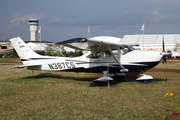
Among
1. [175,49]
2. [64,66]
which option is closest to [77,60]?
[64,66]

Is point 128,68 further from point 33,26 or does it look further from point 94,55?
point 33,26

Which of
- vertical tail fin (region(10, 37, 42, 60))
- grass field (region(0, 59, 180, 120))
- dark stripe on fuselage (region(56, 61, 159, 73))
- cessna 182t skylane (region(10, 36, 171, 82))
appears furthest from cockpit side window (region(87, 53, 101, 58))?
vertical tail fin (region(10, 37, 42, 60))

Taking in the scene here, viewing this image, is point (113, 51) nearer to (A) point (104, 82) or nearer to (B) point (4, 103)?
(A) point (104, 82)

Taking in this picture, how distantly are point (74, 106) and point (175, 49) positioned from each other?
153ft

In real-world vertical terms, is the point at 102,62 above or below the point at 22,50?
below

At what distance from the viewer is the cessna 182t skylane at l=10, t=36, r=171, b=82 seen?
943cm

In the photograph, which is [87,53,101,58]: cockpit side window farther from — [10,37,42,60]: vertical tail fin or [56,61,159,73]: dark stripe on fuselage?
[10,37,42,60]: vertical tail fin

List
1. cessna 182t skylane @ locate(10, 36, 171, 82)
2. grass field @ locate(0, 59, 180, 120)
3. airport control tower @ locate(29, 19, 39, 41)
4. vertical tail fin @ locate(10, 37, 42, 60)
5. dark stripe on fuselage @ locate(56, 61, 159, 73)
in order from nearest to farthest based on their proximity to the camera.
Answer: grass field @ locate(0, 59, 180, 120) < cessna 182t skylane @ locate(10, 36, 171, 82) < dark stripe on fuselage @ locate(56, 61, 159, 73) < vertical tail fin @ locate(10, 37, 42, 60) < airport control tower @ locate(29, 19, 39, 41)

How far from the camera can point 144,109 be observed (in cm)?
549

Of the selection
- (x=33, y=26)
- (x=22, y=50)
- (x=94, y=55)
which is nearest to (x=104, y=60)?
(x=94, y=55)

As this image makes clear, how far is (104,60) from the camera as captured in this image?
1016cm

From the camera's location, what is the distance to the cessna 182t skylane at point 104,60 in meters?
9.43

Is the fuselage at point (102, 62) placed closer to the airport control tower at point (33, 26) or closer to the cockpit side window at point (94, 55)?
the cockpit side window at point (94, 55)

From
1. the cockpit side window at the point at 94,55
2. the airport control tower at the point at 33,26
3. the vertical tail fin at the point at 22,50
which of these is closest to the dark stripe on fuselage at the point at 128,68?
the cockpit side window at the point at 94,55
